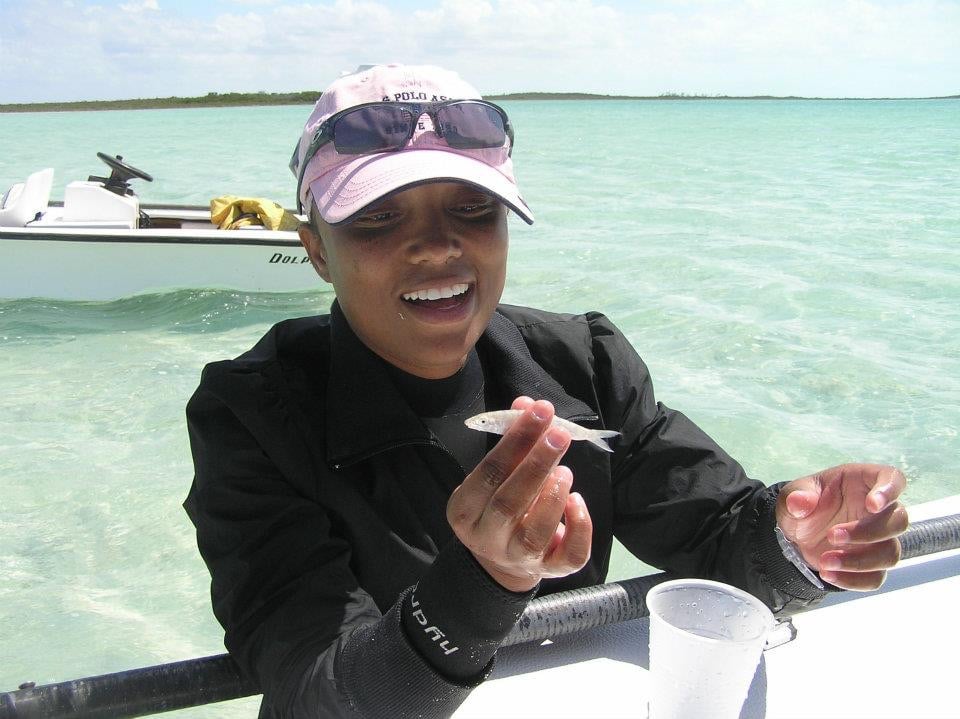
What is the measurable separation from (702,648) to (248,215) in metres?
9.67

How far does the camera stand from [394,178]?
1.63m

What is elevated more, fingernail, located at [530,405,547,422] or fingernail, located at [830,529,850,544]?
fingernail, located at [530,405,547,422]

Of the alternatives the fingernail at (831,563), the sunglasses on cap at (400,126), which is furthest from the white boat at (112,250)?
the fingernail at (831,563)

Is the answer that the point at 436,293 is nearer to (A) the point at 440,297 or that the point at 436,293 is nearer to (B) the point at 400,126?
(A) the point at 440,297

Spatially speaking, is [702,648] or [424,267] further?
[424,267]

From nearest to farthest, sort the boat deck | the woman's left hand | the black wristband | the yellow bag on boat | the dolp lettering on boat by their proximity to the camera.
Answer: the black wristband
the woman's left hand
the boat deck
the dolp lettering on boat
the yellow bag on boat

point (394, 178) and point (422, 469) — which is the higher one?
point (394, 178)

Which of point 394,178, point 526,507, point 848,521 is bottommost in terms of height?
point 848,521

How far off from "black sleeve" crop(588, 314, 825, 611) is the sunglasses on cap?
609 mm

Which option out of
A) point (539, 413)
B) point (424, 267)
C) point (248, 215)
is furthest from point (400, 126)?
point (248, 215)

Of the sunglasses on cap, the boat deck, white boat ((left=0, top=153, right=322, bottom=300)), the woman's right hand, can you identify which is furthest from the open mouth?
white boat ((left=0, top=153, right=322, bottom=300))

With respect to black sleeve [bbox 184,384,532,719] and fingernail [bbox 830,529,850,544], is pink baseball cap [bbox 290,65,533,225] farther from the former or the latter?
fingernail [bbox 830,529,850,544]

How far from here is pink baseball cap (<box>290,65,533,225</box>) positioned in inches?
64.5

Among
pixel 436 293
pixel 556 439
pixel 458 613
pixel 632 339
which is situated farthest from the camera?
pixel 632 339
